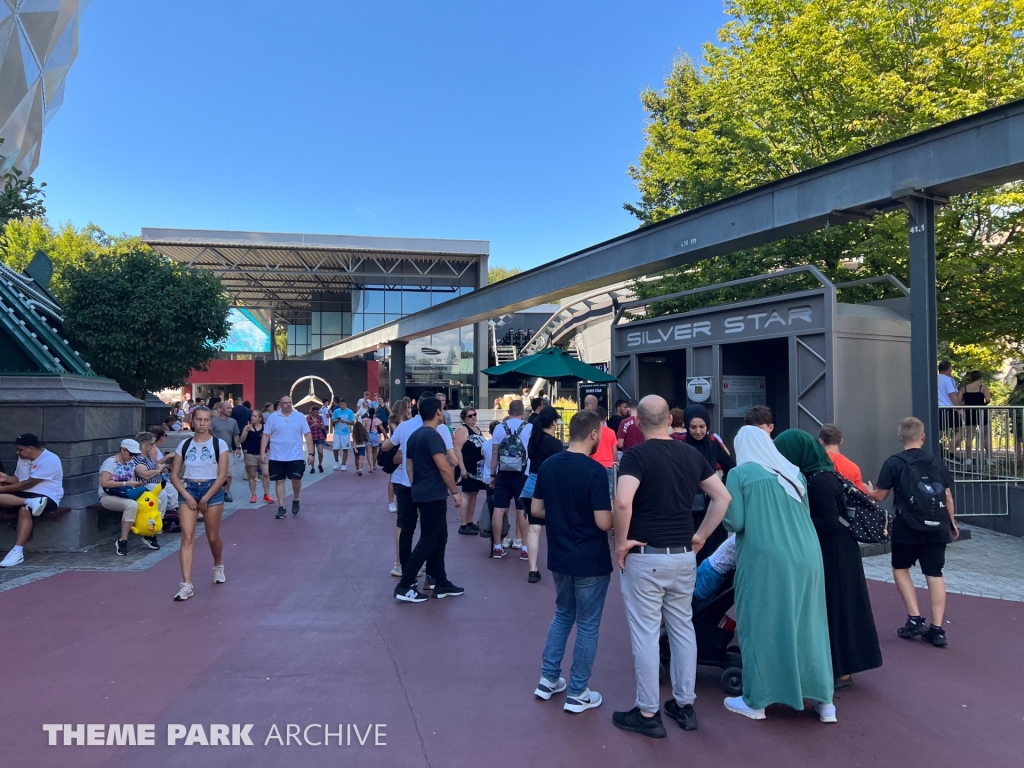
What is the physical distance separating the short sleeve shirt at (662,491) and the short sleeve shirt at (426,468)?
8.50ft

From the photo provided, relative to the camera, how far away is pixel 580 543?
3791mm

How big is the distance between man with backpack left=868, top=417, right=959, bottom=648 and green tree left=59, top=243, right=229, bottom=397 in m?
15.2

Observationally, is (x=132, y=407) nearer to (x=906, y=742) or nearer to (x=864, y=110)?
(x=906, y=742)

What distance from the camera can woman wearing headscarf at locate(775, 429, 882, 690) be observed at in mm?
3924

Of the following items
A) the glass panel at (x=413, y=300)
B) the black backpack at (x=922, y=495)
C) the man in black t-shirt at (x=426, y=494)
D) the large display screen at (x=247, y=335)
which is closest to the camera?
the black backpack at (x=922, y=495)

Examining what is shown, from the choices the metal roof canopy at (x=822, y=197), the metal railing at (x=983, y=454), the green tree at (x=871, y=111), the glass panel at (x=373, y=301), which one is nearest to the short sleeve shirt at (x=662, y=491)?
the metal roof canopy at (x=822, y=197)

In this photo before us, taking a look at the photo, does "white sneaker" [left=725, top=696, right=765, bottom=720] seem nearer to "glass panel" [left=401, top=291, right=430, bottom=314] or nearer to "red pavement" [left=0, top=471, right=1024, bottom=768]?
"red pavement" [left=0, top=471, right=1024, bottom=768]

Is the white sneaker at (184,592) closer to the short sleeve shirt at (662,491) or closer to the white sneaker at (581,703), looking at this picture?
the white sneaker at (581,703)

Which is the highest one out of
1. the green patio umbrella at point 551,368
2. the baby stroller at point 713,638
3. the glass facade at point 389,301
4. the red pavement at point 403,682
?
the glass facade at point 389,301

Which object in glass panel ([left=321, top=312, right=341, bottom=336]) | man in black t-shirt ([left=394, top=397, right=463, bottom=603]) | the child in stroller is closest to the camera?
the child in stroller

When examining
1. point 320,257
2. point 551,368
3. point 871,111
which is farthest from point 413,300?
point 871,111

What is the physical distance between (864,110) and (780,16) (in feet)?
10.7

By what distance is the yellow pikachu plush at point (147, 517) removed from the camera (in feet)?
25.5

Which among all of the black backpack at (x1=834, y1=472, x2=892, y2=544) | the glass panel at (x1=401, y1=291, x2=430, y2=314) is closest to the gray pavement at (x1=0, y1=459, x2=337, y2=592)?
the black backpack at (x1=834, y1=472, x2=892, y2=544)
